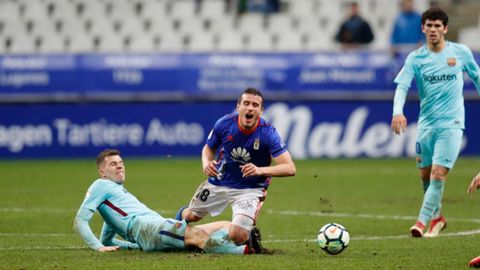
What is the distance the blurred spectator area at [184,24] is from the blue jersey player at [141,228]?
15074mm

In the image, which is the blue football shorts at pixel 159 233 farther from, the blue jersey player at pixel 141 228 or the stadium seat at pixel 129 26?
the stadium seat at pixel 129 26

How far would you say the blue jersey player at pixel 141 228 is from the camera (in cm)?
1016

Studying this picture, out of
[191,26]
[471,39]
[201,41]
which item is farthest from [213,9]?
[471,39]

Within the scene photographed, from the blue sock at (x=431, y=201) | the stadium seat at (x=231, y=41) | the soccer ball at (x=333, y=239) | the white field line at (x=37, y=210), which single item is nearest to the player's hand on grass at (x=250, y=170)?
the soccer ball at (x=333, y=239)

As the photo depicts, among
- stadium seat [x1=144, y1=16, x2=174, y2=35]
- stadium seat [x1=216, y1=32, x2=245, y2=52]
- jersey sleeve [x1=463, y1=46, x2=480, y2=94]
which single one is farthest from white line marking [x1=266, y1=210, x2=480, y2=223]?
stadium seat [x1=144, y1=16, x2=174, y2=35]

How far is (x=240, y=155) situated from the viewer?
10547 mm

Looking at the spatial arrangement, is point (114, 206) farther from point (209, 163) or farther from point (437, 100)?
point (437, 100)

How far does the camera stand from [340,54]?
74.4ft

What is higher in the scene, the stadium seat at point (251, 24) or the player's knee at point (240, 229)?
the stadium seat at point (251, 24)

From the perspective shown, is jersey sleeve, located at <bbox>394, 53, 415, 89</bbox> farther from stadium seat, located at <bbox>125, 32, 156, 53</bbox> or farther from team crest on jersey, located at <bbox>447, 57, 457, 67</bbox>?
stadium seat, located at <bbox>125, 32, 156, 53</bbox>

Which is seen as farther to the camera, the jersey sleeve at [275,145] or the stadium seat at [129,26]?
the stadium seat at [129,26]

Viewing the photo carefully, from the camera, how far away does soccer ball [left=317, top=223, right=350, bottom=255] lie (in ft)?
32.7

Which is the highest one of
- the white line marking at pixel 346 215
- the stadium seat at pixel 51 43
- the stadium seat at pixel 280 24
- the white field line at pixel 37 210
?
the stadium seat at pixel 280 24

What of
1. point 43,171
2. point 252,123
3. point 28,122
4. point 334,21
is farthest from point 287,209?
point 334,21
